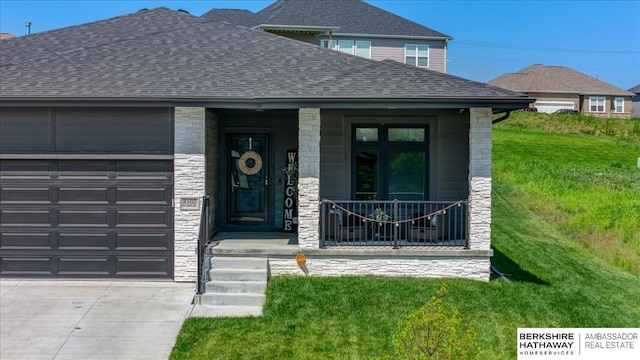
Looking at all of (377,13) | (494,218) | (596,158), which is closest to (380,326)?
(494,218)

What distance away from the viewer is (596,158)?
91.2 ft

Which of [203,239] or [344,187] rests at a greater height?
[344,187]

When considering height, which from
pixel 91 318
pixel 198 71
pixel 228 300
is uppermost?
pixel 198 71

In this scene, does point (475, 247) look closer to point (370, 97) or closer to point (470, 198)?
point (470, 198)

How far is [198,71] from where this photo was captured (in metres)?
11.1

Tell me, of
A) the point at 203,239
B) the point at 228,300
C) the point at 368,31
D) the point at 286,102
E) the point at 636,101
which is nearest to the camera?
the point at 228,300

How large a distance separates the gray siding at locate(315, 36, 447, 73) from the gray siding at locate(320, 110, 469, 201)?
2024cm

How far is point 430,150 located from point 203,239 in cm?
487

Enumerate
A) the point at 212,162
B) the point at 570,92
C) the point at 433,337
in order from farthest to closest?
1. the point at 570,92
2. the point at 212,162
3. the point at 433,337

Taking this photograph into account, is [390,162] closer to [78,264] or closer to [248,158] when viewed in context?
[248,158]

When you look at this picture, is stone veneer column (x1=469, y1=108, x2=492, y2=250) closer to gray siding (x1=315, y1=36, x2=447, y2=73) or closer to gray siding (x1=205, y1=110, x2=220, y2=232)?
gray siding (x1=205, y1=110, x2=220, y2=232)

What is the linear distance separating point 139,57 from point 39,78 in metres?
1.92

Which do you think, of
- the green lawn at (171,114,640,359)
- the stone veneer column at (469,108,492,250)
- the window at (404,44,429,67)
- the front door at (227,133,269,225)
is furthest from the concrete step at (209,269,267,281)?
the window at (404,44,429,67)

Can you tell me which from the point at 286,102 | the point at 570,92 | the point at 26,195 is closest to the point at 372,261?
the point at 286,102
